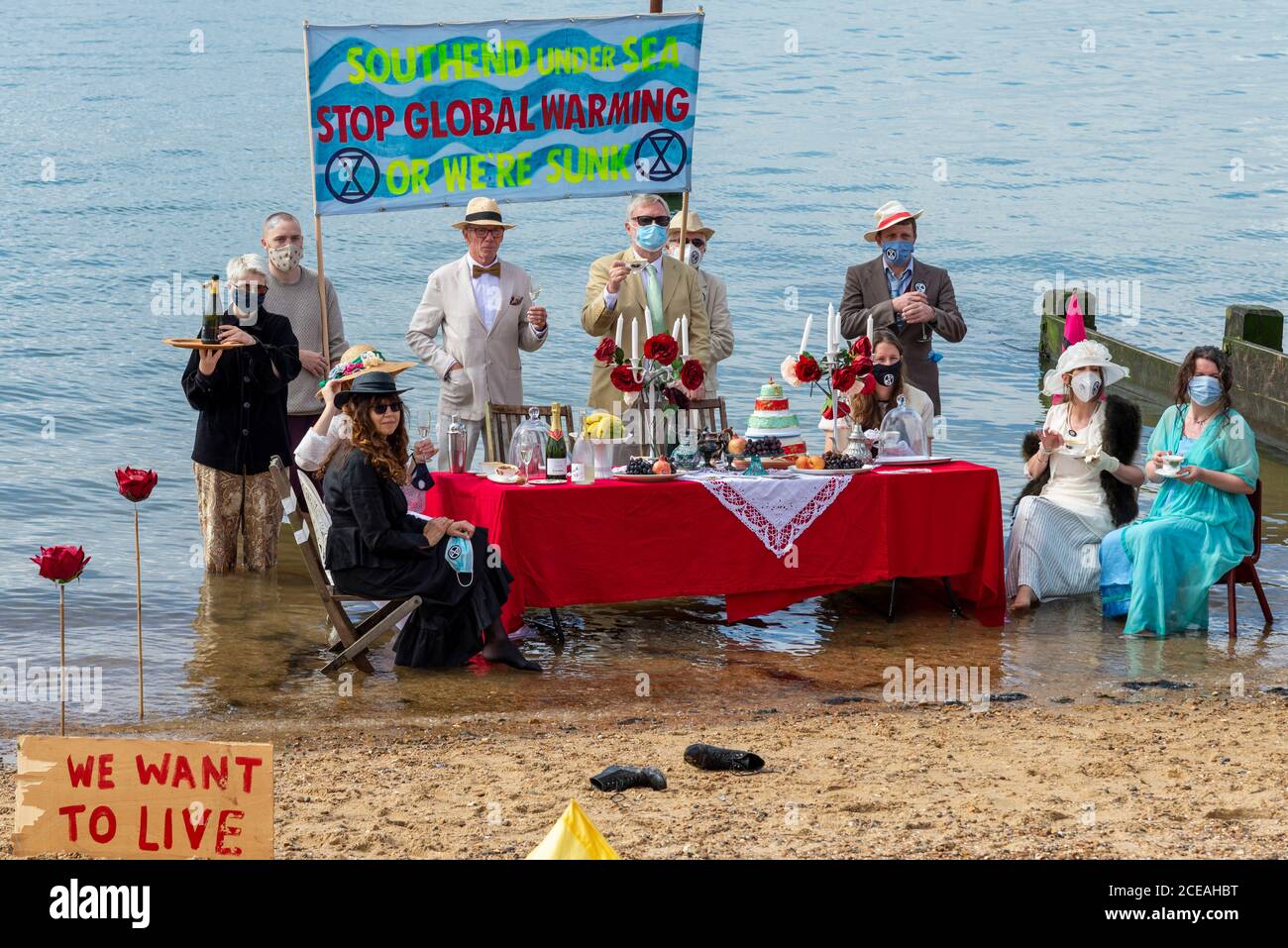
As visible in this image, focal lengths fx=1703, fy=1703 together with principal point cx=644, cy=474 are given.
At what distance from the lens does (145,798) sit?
446 cm

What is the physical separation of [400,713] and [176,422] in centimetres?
1161

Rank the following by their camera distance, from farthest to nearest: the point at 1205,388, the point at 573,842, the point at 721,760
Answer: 1. the point at 1205,388
2. the point at 721,760
3. the point at 573,842

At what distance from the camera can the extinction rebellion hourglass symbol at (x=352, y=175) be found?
9.48 m

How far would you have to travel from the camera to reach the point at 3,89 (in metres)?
42.1

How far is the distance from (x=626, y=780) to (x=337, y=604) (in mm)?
2387

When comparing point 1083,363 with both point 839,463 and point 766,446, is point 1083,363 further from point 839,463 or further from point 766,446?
point 766,446

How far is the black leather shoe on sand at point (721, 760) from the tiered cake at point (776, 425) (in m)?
3.01

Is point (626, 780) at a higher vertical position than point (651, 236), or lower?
lower

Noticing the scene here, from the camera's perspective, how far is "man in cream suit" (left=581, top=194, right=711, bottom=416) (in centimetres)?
941

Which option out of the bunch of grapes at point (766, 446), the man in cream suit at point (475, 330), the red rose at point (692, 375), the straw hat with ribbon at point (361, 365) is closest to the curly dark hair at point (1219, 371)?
the bunch of grapes at point (766, 446)

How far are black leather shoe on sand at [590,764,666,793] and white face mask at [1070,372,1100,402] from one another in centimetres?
393

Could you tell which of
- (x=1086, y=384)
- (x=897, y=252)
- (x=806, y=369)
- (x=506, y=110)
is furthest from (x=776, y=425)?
(x=506, y=110)

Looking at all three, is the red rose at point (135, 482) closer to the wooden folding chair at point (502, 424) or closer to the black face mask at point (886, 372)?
the wooden folding chair at point (502, 424)

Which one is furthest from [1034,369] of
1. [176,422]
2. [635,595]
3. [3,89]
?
[3,89]
